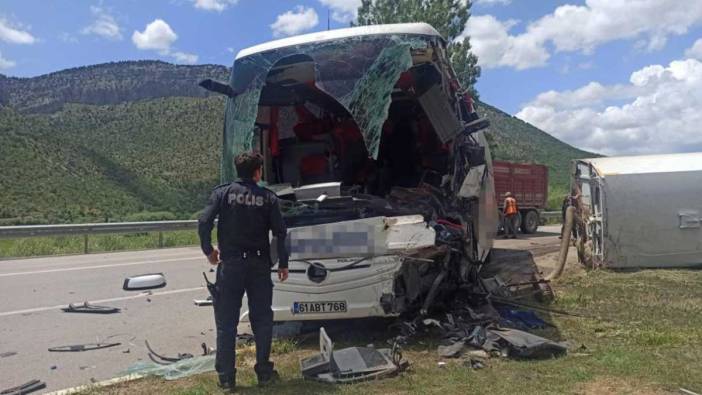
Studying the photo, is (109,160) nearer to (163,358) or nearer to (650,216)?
(650,216)

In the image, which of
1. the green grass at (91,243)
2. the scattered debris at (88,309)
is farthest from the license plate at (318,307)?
the green grass at (91,243)

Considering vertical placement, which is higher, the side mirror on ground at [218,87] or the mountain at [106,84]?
the mountain at [106,84]

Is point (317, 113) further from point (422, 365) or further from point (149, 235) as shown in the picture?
point (149, 235)

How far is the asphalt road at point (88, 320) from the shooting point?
5.81 m

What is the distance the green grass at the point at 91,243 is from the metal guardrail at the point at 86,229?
1.36 ft

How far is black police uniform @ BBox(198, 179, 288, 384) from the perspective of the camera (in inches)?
190

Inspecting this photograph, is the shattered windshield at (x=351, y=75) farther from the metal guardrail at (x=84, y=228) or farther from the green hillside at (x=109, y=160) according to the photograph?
the green hillside at (x=109, y=160)

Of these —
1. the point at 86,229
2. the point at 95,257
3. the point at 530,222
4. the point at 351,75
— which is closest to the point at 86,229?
the point at 86,229

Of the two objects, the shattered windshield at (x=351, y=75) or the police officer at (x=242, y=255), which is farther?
the shattered windshield at (x=351, y=75)

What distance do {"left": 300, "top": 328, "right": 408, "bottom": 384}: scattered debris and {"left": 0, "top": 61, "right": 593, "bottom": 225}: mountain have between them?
69.8ft

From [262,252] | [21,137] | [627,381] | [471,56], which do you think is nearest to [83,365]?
[262,252]

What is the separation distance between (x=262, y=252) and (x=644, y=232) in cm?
810

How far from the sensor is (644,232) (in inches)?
424

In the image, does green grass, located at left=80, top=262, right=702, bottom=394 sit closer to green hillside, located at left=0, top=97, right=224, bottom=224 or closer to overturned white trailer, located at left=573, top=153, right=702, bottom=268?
overturned white trailer, located at left=573, top=153, right=702, bottom=268
